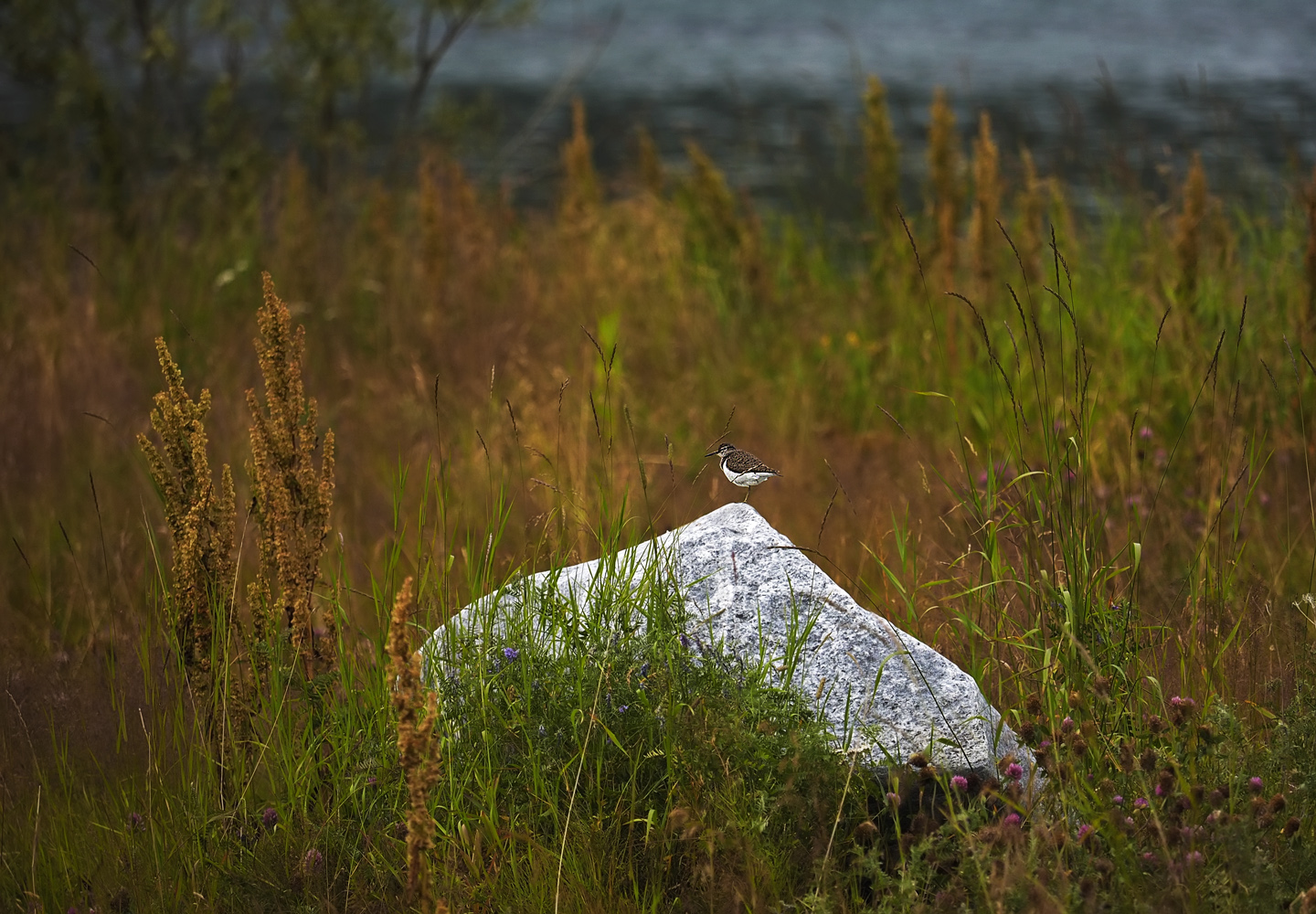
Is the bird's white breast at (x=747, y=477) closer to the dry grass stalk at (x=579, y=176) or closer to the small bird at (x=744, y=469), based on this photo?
the small bird at (x=744, y=469)

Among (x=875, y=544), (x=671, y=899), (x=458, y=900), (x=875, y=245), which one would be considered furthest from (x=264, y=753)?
(x=875, y=245)

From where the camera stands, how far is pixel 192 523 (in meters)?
2.62

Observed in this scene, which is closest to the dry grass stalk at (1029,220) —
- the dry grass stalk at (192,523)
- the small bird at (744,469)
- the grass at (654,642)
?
the grass at (654,642)

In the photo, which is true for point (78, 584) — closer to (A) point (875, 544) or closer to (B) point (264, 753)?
(B) point (264, 753)

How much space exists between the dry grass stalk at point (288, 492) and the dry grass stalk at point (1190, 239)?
139 inches

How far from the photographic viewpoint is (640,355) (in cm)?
607

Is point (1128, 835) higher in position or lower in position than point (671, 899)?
higher

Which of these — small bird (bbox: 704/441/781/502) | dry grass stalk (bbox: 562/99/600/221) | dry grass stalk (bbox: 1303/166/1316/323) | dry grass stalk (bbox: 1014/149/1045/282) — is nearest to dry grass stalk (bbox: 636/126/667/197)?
dry grass stalk (bbox: 562/99/600/221)

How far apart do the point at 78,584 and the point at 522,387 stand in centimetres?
185

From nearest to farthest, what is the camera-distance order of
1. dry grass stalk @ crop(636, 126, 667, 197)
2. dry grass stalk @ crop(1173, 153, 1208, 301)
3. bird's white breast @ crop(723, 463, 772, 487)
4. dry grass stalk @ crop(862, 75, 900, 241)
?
bird's white breast @ crop(723, 463, 772, 487) < dry grass stalk @ crop(1173, 153, 1208, 301) < dry grass stalk @ crop(862, 75, 900, 241) < dry grass stalk @ crop(636, 126, 667, 197)

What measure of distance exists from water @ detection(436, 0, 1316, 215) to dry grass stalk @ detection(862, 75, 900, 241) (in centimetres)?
45

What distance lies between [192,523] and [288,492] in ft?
0.75

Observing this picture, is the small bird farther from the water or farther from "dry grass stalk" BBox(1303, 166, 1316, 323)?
the water

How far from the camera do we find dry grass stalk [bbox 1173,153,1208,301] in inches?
188
